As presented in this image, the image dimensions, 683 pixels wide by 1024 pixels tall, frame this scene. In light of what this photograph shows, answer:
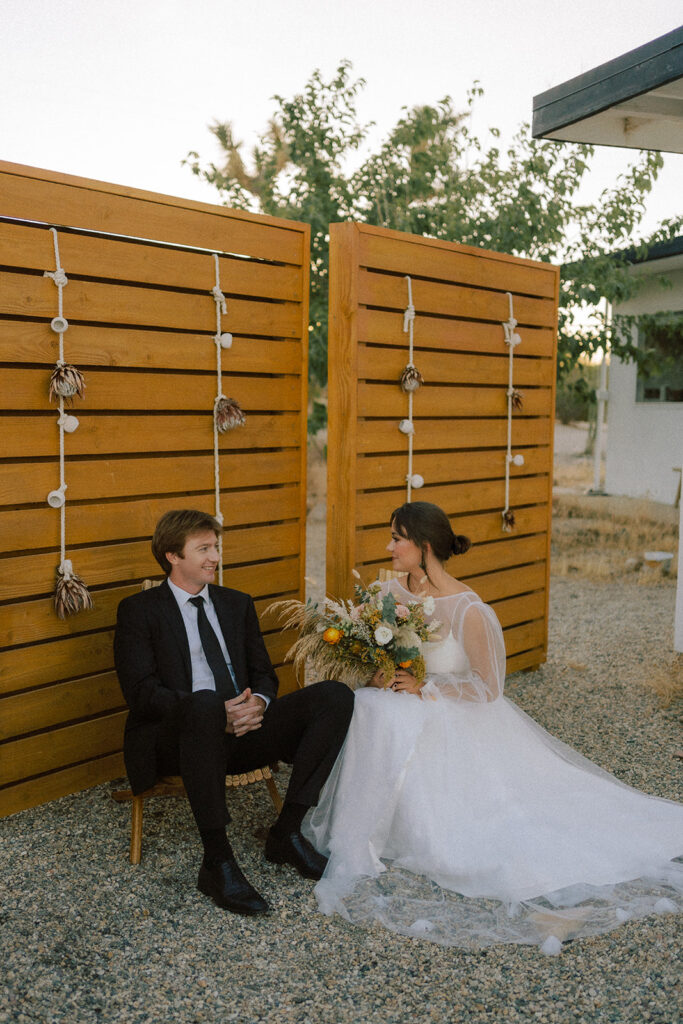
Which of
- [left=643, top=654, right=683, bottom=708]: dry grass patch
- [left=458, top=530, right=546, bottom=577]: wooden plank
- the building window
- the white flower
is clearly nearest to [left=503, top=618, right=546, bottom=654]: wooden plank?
[left=458, top=530, right=546, bottom=577]: wooden plank

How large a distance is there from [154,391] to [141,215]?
754 millimetres

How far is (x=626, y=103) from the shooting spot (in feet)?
15.0

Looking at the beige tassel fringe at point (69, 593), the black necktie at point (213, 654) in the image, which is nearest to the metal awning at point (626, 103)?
the black necktie at point (213, 654)

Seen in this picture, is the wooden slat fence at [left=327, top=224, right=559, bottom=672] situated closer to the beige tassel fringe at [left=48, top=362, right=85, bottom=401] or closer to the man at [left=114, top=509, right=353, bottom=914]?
the man at [left=114, top=509, right=353, bottom=914]

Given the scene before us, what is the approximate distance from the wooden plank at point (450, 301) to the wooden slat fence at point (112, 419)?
0.38 metres

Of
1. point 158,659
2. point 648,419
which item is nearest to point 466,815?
point 158,659

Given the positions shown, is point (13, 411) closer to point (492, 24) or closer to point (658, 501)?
point (492, 24)

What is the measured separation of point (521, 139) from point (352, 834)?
7318mm

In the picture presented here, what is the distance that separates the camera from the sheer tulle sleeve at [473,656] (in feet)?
11.5

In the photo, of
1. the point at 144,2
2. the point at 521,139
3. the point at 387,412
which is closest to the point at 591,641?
the point at 387,412

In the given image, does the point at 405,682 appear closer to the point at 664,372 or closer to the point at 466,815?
the point at 466,815

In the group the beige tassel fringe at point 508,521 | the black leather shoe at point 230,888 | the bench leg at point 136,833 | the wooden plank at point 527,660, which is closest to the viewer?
the black leather shoe at point 230,888

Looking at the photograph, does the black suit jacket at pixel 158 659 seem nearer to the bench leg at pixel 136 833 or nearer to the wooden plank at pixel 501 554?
the bench leg at pixel 136 833

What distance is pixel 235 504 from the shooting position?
4312mm
